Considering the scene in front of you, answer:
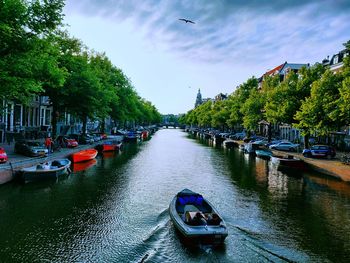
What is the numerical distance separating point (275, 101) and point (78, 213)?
39.3m

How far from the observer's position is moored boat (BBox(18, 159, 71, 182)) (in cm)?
2575

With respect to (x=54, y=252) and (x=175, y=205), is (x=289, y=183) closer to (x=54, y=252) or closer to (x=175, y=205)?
(x=175, y=205)

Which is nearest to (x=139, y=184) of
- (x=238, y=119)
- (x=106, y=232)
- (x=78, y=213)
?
(x=78, y=213)

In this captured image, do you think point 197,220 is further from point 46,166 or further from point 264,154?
point 264,154

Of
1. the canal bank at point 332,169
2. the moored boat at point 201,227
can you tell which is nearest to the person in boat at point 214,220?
the moored boat at point 201,227

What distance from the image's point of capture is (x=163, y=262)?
43.0 ft

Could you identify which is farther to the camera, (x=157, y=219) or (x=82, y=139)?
(x=82, y=139)

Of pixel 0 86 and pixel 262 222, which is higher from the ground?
pixel 0 86

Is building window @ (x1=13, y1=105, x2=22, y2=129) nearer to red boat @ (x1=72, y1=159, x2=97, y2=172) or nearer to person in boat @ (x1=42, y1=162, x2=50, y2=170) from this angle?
red boat @ (x1=72, y1=159, x2=97, y2=172)

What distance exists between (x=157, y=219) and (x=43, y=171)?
42.1 ft

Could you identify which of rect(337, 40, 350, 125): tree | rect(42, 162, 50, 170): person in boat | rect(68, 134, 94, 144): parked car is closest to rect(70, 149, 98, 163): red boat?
rect(42, 162, 50, 170): person in boat

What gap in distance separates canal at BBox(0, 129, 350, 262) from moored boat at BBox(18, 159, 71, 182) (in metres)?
Answer: 0.97

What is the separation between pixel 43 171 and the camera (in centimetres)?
2683

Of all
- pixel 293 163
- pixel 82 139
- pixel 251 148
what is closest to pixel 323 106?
pixel 293 163
